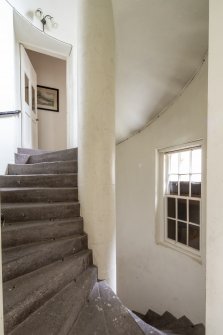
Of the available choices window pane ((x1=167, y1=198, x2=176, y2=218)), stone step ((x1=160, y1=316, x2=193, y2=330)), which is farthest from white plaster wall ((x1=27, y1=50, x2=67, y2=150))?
Answer: stone step ((x1=160, y1=316, x2=193, y2=330))

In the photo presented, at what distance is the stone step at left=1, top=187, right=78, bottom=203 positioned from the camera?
6.34 ft

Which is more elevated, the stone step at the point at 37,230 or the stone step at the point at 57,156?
the stone step at the point at 57,156

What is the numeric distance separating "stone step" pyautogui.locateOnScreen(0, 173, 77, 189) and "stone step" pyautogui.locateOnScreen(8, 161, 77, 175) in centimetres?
15

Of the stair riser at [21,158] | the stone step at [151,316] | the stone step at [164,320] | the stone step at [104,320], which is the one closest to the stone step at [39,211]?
the stone step at [104,320]

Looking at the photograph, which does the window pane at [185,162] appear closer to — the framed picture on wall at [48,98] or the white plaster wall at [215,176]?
the white plaster wall at [215,176]

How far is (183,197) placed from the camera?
110 inches

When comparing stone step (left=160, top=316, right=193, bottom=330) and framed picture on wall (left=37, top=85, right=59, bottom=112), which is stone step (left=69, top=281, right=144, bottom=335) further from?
framed picture on wall (left=37, top=85, right=59, bottom=112)

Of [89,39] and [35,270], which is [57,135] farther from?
[35,270]

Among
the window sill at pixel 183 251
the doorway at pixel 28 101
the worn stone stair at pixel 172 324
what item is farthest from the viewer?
the doorway at pixel 28 101

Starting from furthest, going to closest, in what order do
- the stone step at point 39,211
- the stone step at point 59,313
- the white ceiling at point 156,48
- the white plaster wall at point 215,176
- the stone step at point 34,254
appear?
the white ceiling at point 156,48 < the stone step at point 39,211 < the stone step at point 34,254 < the stone step at point 59,313 < the white plaster wall at point 215,176

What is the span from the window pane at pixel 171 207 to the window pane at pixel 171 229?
90 millimetres

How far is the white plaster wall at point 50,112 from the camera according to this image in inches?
164

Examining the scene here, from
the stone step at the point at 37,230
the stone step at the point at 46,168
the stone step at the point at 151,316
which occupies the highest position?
the stone step at the point at 46,168

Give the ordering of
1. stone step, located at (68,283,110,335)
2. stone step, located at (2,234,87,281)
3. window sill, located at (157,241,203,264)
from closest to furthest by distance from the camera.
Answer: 1. stone step, located at (68,283,110,335)
2. stone step, located at (2,234,87,281)
3. window sill, located at (157,241,203,264)
